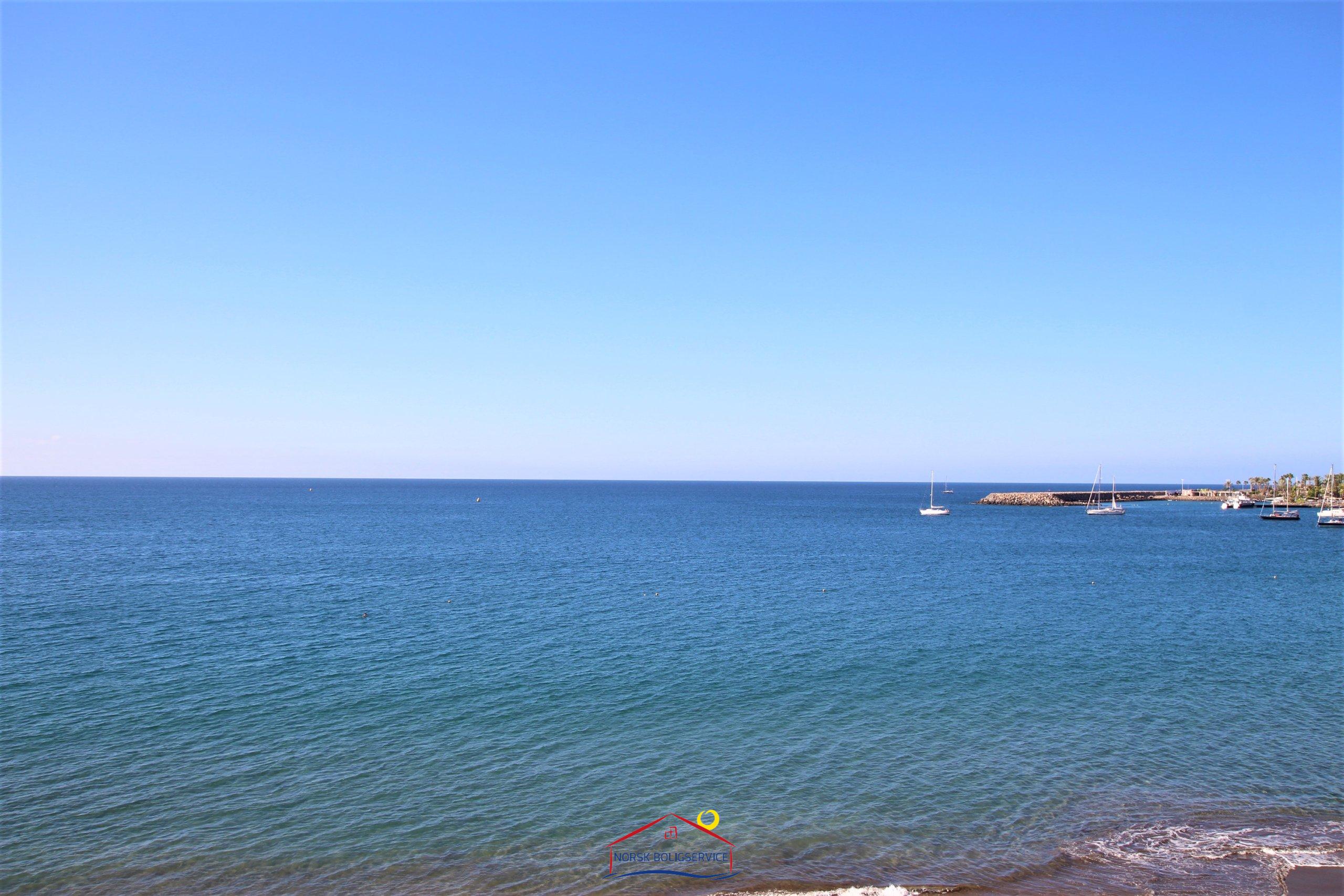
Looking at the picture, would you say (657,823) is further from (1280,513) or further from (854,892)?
(1280,513)

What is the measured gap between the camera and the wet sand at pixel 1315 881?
17.6 metres

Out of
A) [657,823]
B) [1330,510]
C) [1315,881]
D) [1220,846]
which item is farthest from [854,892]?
[1330,510]

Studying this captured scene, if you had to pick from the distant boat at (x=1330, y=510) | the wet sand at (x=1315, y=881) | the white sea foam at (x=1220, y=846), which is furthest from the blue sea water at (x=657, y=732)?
the distant boat at (x=1330, y=510)

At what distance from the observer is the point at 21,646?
40.2m

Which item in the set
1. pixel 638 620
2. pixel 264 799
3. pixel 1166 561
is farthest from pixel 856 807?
pixel 1166 561

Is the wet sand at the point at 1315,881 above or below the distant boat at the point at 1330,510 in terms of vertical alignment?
below

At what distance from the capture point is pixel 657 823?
2212 centimetres

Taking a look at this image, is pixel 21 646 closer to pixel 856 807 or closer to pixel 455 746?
pixel 455 746

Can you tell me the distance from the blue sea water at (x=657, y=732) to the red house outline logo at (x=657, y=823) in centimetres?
23

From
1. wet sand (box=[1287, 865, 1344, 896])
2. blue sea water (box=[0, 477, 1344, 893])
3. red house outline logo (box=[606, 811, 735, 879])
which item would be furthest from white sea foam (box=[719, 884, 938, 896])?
wet sand (box=[1287, 865, 1344, 896])

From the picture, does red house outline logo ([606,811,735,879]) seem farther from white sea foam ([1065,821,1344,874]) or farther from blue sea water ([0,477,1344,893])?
white sea foam ([1065,821,1344,874])

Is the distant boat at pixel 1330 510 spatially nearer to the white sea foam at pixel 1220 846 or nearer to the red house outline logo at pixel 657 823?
the white sea foam at pixel 1220 846

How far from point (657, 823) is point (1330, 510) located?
17068cm

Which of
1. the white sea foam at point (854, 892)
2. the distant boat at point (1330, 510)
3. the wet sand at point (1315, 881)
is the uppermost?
the distant boat at point (1330, 510)
